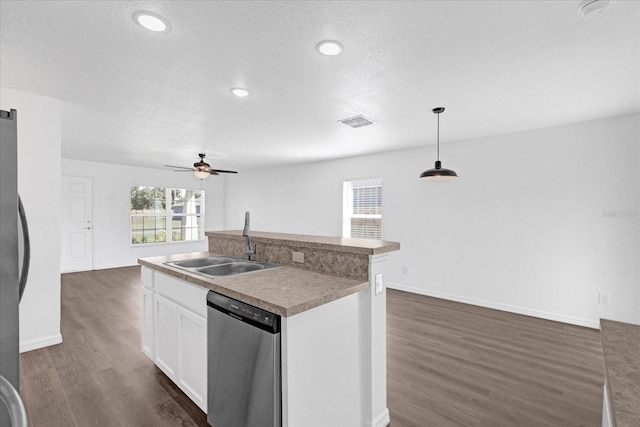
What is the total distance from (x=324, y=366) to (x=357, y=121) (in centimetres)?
289

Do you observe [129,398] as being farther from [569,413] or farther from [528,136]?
[528,136]

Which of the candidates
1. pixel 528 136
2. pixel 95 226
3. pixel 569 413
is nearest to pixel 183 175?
pixel 95 226

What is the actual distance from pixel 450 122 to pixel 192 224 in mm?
7451

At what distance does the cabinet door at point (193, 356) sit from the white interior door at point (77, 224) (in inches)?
241

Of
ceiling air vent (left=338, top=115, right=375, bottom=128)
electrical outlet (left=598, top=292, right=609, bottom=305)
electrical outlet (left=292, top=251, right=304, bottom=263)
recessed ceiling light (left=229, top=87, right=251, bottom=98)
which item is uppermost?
recessed ceiling light (left=229, top=87, right=251, bottom=98)

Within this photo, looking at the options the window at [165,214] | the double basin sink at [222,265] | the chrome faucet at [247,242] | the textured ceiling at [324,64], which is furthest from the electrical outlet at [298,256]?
the window at [165,214]

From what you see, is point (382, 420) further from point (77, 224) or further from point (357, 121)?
point (77, 224)

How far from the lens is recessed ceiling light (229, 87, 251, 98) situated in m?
2.75

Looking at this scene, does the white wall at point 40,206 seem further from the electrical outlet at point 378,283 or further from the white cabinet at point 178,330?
the electrical outlet at point 378,283

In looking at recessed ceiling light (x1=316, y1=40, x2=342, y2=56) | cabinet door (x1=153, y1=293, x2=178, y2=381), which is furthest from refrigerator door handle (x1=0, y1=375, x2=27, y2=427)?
recessed ceiling light (x1=316, y1=40, x2=342, y2=56)

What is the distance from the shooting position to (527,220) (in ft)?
13.1

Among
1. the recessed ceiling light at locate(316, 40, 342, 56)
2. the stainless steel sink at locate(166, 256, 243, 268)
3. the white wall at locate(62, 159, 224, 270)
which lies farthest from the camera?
the white wall at locate(62, 159, 224, 270)

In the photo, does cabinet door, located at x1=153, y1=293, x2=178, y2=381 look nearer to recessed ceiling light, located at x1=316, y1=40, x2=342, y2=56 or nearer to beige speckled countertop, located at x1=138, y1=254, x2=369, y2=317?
beige speckled countertop, located at x1=138, y1=254, x2=369, y2=317

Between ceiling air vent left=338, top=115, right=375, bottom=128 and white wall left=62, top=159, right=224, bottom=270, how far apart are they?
6083mm
